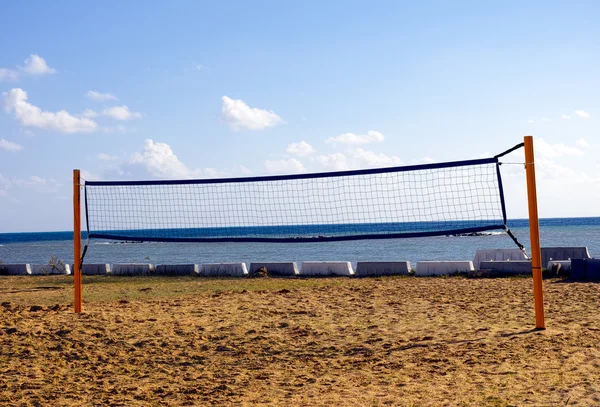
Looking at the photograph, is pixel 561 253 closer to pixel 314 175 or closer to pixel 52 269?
pixel 314 175

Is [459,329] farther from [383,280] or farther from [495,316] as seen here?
[383,280]

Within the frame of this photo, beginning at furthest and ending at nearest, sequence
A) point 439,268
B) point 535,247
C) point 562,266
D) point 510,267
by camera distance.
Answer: point 439,268 → point 510,267 → point 562,266 → point 535,247

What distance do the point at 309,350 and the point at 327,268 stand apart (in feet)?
26.9

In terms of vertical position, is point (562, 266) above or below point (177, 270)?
below

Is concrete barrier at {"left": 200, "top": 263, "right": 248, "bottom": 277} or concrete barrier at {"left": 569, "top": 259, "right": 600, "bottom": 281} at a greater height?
concrete barrier at {"left": 200, "top": 263, "right": 248, "bottom": 277}

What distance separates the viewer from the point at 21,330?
23.7 ft

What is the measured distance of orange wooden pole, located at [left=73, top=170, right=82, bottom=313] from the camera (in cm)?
863

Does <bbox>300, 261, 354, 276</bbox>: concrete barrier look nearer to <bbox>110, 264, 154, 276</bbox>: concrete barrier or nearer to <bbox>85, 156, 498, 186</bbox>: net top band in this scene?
<bbox>110, 264, 154, 276</bbox>: concrete barrier

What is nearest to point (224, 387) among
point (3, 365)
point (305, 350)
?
point (305, 350)

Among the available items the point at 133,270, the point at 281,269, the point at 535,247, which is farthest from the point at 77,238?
the point at 133,270

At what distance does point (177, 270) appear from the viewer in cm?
1533

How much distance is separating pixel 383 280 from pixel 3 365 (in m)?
8.04

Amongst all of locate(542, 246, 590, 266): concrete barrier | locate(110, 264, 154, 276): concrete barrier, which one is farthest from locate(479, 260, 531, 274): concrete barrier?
locate(110, 264, 154, 276): concrete barrier

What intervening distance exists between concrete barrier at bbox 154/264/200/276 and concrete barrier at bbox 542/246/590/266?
8.05 m
